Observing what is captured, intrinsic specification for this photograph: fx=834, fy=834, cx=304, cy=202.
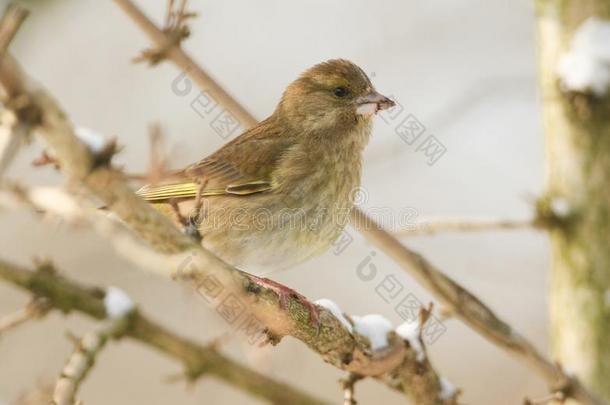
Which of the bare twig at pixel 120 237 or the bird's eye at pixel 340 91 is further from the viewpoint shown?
the bird's eye at pixel 340 91

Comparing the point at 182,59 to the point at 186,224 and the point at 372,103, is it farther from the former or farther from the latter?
the point at 372,103

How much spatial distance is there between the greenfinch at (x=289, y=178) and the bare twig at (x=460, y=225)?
0.58 metres

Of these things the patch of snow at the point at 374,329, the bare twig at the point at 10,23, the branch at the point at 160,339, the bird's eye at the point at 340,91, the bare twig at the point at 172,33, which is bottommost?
the patch of snow at the point at 374,329

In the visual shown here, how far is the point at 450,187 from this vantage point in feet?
33.2

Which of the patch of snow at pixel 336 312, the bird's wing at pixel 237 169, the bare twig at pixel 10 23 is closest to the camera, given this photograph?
the bare twig at pixel 10 23

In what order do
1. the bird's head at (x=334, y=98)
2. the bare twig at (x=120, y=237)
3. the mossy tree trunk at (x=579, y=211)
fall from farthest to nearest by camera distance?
1. the bird's head at (x=334, y=98)
2. the mossy tree trunk at (x=579, y=211)
3. the bare twig at (x=120, y=237)

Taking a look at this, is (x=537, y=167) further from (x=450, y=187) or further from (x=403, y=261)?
(x=403, y=261)

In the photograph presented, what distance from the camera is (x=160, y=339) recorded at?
10.9ft

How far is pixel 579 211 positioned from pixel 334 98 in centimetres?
170

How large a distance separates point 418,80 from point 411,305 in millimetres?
5732

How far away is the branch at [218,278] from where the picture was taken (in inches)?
87.7

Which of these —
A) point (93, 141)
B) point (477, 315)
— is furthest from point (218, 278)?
point (477, 315)
